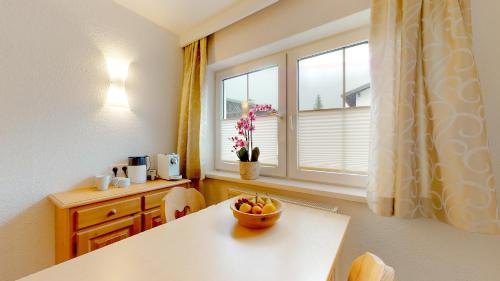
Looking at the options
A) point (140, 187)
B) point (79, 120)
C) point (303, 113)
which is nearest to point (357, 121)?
point (303, 113)

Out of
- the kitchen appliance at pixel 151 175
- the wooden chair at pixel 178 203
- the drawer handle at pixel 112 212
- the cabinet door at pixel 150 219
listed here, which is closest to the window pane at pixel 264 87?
the wooden chair at pixel 178 203

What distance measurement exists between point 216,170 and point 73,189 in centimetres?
121

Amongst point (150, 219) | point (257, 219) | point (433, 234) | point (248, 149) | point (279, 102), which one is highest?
point (279, 102)

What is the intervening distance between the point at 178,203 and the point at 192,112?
1033mm

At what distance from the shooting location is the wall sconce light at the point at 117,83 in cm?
167

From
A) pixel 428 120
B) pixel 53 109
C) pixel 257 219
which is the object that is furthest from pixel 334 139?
pixel 53 109

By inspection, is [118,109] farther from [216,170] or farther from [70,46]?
[216,170]

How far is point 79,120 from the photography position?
1.51m

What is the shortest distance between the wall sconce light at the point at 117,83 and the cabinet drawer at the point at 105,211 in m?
0.86

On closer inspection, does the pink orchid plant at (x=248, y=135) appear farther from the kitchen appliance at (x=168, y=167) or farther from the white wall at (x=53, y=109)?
the white wall at (x=53, y=109)

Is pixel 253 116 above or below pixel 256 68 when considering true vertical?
below

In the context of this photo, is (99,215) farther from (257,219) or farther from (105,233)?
(257,219)

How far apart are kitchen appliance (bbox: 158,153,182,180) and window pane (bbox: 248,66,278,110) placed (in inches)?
35.4

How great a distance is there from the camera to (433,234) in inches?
39.7
